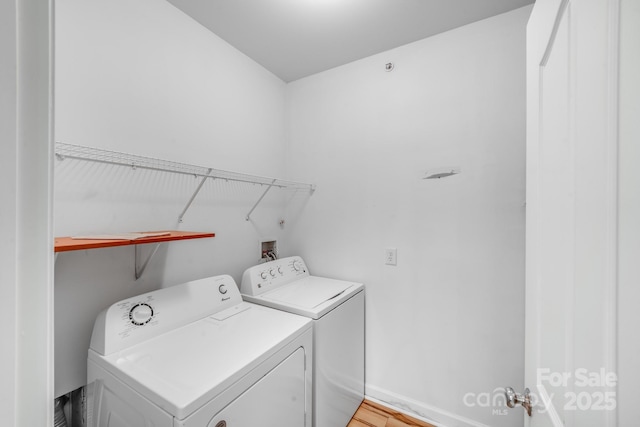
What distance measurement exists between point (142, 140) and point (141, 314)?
2.87 ft

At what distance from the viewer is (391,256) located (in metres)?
1.86

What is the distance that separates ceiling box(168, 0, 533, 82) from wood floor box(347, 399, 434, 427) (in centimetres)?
262

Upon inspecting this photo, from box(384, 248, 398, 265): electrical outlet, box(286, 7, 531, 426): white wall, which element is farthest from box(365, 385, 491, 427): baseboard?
box(384, 248, 398, 265): electrical outlet

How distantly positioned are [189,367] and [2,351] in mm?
800

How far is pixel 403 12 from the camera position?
5.04ft

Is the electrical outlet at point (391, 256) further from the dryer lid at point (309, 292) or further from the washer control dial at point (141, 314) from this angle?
the washer control dial at point (141, 314)

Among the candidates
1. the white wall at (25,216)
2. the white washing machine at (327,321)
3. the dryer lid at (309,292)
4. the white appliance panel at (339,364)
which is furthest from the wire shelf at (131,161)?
the white appliance panel at (339,364)

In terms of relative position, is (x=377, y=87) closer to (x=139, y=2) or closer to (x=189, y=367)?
(x=139, y=2)

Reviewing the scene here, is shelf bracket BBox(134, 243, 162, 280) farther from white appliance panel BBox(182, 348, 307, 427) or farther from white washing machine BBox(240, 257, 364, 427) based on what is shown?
white appliance panel BBox(182, 348, 307, 427)

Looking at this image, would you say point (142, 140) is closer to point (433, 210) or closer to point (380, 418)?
point (433, 210)

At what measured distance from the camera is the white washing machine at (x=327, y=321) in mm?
1425

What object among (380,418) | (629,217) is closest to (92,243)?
(629,217)

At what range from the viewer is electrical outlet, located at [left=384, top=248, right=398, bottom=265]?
1.85 meters

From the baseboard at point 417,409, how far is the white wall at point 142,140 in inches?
53.7
